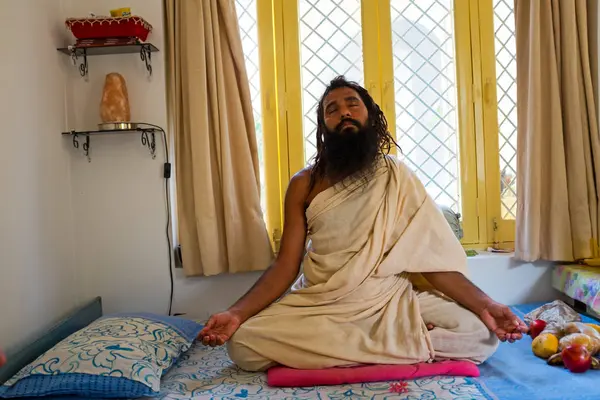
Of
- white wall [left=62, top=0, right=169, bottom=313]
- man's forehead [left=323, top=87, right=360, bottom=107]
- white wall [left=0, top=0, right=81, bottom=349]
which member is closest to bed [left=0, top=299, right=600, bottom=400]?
white wall [left=0, top=0, right=81, bottom=349]

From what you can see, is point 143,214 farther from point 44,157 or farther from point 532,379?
point 532,379

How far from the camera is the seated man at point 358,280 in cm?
197

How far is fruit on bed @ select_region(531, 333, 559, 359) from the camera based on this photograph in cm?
209

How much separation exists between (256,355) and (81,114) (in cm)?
153

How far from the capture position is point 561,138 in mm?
2785

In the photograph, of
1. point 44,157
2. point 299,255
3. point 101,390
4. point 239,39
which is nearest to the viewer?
point 101,390

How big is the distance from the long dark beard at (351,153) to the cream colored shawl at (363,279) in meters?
0.05

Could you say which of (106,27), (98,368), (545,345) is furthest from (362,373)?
(106,27)

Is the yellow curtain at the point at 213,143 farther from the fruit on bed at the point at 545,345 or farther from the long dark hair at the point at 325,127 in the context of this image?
the fruit on bed at the point at 545,345

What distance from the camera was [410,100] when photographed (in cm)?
304

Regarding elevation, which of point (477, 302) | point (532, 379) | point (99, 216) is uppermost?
point (99, 216)

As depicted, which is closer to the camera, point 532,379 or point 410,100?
point 532,379

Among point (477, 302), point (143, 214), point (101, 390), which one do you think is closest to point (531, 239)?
point (477, 302)

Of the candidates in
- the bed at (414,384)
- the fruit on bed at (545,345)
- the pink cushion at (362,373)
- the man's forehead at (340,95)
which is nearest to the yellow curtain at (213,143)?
the man's forehead at (340,95)
